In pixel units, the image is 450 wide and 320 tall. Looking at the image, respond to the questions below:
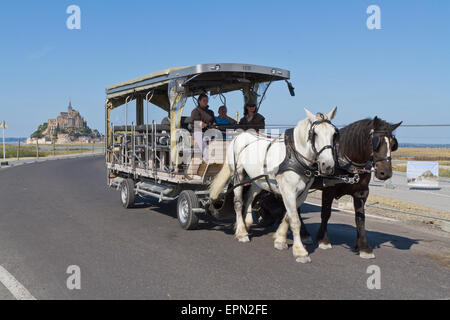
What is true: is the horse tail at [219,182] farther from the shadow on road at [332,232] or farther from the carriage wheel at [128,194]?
the carriage wheel at [128,194]

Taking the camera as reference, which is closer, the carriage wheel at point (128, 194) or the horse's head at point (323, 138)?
the horse's head at point (323, 138)

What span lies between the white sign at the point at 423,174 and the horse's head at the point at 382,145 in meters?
6.63

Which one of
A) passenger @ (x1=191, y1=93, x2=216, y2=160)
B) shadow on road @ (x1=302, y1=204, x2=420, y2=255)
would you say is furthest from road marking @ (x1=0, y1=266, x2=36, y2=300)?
shadow on road @ (x1=302, y1=204, x2=420, y2=255)

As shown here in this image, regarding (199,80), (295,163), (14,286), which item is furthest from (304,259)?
(199,80)

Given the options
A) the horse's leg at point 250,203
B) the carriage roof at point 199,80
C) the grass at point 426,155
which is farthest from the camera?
the grass at point 426,155

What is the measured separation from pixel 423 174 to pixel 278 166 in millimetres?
7414

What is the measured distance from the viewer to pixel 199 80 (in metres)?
8.51

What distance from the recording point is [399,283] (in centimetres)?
482

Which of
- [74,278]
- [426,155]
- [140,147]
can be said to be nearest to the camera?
[74,278]

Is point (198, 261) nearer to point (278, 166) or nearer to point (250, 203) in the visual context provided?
point (278, 166)

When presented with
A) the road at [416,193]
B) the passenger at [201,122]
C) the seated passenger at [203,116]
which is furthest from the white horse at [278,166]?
the road at [416,193]

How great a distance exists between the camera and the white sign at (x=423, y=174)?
11.3m

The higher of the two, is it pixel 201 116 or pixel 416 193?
pixel 201 116

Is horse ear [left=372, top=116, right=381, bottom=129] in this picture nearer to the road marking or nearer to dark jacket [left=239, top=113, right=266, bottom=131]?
dark jacket [left=239, top=113, right=266, bottom=131]
